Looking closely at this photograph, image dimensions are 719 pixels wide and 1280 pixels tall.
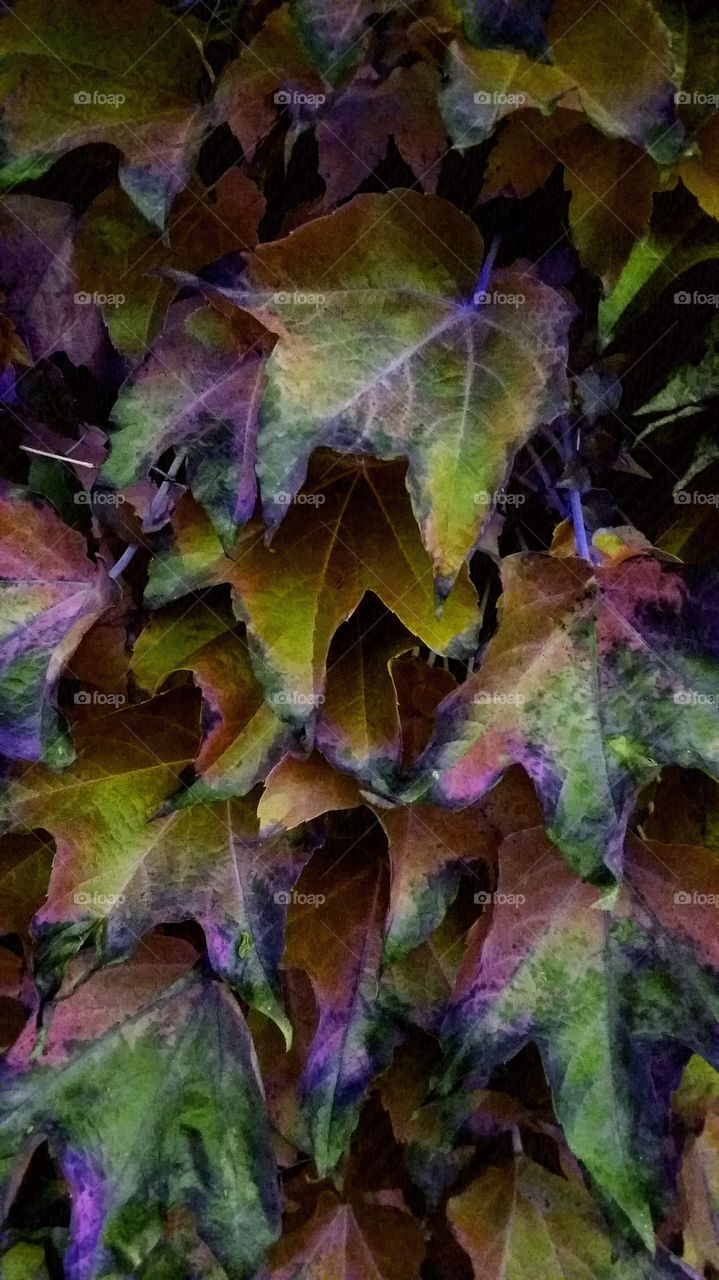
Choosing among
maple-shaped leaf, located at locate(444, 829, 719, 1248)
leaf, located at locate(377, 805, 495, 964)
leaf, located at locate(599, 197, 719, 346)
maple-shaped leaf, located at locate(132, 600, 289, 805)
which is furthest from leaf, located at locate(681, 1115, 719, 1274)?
leaf, located at locate(599, 197, 719, 346)

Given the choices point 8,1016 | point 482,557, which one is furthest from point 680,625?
point 8,1016

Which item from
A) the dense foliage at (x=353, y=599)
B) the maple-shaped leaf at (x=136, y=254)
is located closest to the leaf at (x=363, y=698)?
the dense foliage at (x=353, y=599)

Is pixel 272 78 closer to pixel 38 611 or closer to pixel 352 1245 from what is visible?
pixel 38 611

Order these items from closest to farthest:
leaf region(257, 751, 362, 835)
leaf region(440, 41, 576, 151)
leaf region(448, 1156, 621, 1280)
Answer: leaf region(440, 41, 576, 151) < leaf region(257, 751, 362, 835) < leaf region(448, 1156, 621, 1280)

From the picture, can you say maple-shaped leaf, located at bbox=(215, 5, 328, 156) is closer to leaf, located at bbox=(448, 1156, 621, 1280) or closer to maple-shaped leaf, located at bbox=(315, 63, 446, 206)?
maple-shaped leaf, located at bbox=(315, 63, 446, 206)

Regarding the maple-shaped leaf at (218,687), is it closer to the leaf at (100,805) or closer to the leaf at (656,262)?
the leaf at (100,805)

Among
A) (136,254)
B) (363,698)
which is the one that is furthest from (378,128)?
(363,698)
